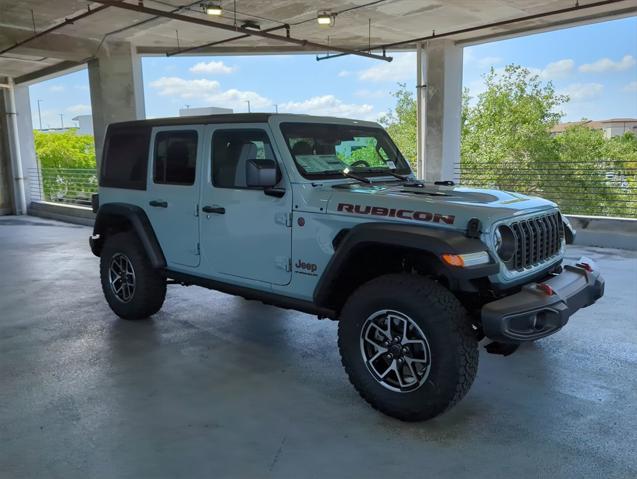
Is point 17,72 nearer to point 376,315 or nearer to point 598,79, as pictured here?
point 376,315

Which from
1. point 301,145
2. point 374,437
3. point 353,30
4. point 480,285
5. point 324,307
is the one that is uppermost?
point 353,30

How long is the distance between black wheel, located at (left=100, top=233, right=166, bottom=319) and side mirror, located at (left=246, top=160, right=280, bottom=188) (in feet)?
5.43

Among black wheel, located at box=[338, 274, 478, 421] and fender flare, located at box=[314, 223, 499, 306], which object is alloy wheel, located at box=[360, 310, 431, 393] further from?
fender flare, located at box=[314, 223, 499, 306]

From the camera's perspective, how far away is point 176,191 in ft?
13.4

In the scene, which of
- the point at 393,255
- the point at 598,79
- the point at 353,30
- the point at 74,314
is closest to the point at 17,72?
the point at 353,30

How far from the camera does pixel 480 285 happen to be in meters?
2.81

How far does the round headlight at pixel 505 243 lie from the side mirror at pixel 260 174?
1.38m

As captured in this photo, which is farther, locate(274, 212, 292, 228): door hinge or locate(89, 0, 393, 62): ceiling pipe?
locate(89, 0, 393, 62): ceiling pipe

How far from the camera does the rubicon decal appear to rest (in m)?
2.78

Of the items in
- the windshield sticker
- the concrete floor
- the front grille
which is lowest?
the concrete floor

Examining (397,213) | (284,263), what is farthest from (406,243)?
(284,263)

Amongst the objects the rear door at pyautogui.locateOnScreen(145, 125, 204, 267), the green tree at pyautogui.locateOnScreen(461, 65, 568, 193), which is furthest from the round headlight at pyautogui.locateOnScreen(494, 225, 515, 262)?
the green tree at pyautogui.locateOnScreen(461, 65, 568, 193)

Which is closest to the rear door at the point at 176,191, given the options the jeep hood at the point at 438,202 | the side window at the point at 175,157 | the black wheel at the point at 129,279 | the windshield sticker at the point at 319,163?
the side window at the point at 175,157

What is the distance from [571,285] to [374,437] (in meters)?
1.42
